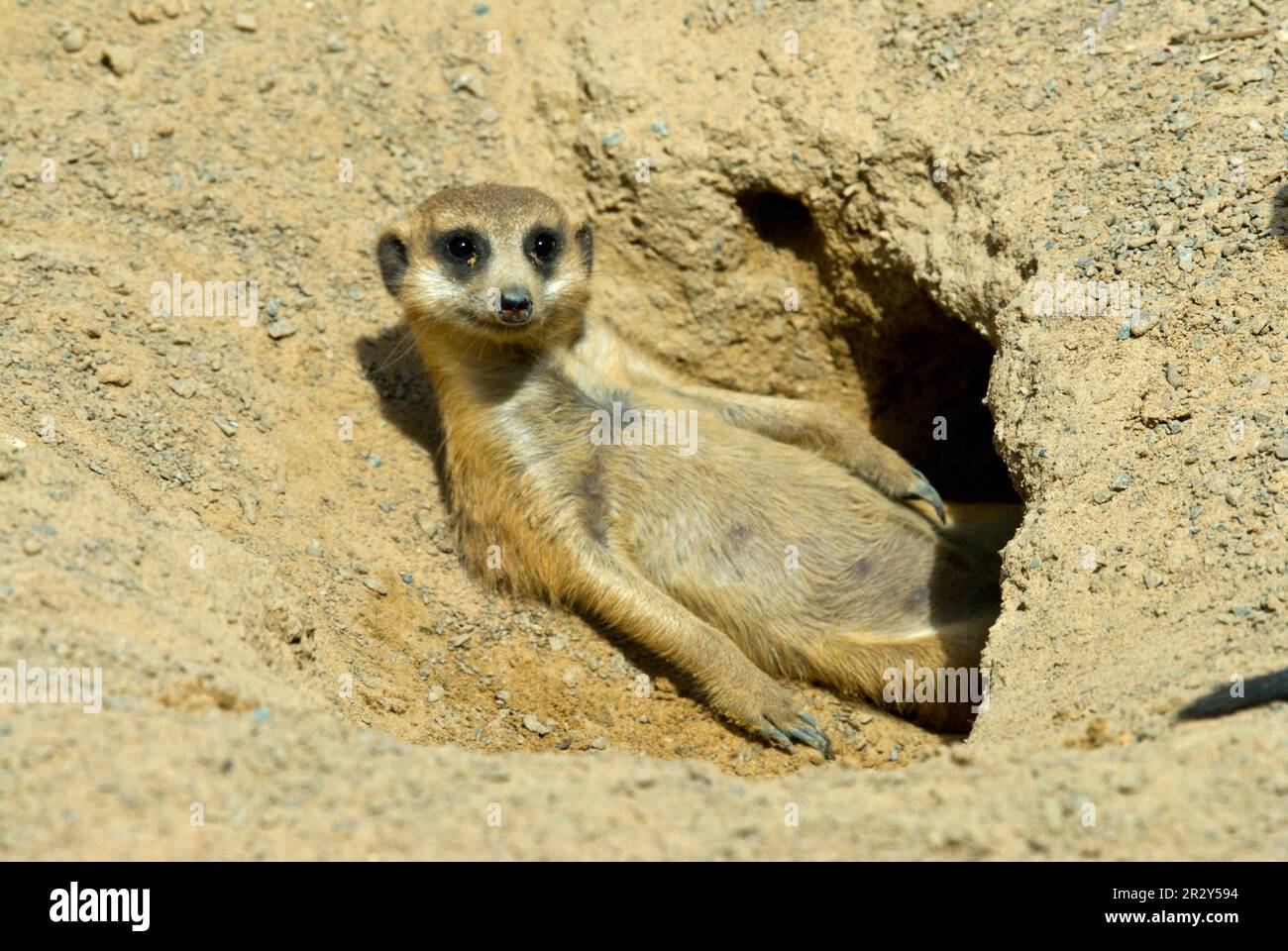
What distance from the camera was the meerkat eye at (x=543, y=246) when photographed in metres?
5.10

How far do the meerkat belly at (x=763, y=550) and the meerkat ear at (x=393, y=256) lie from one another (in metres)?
1.13

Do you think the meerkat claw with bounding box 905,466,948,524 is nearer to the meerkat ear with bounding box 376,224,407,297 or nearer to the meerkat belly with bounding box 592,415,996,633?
the meerkat belly with bounding box 592,415,996,633

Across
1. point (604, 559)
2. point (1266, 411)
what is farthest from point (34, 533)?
point (1266, 411)

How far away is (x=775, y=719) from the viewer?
4.74 m

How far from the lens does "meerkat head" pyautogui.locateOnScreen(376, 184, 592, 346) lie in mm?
4938

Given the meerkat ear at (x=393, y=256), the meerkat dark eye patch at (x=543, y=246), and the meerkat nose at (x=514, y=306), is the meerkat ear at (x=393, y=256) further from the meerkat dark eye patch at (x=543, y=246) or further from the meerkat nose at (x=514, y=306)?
the meerkat nose at (x=514, y=306)

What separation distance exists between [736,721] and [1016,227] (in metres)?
2.20

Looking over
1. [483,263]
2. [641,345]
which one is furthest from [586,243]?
[641,345]

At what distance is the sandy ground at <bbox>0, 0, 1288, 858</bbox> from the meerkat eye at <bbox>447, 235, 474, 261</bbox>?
3.15ft
